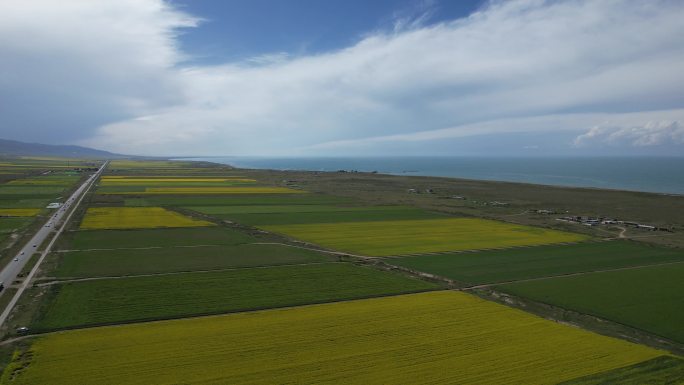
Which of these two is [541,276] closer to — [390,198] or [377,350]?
[377,350]

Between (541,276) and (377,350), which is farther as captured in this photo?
(541,276)

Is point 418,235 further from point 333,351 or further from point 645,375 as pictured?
point 645,375

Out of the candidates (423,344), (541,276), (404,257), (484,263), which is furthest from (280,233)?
(423,344)

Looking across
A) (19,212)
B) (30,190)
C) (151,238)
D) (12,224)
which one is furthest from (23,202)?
(151,238)

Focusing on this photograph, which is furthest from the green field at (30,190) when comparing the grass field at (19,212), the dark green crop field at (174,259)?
the dark green crop field at (174,259)

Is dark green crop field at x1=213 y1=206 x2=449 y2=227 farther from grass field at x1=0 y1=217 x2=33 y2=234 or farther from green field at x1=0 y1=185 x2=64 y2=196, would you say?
green field at x1=0 y1=185 x2=64 y2=196

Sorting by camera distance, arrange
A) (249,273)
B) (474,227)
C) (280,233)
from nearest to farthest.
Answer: (249,273), (280,233), (474,227)

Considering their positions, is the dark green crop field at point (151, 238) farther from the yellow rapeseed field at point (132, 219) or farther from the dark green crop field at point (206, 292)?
the dark green crop field at point (206, 292)
